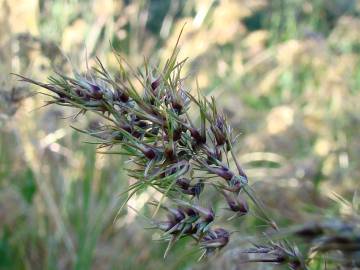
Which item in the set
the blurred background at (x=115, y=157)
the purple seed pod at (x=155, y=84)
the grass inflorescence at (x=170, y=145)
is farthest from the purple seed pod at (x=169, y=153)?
the blurred background at (x=115, y=157)

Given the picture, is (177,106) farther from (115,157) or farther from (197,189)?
(115,157)

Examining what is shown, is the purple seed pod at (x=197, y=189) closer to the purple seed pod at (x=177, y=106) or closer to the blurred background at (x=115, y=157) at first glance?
the purple seed pod at (x=177, y=106)

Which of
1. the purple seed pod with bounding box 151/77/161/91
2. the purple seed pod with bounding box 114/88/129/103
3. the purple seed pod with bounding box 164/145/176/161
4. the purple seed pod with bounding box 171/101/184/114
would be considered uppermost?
the purple seed pod with bounding box 151/77/161/91

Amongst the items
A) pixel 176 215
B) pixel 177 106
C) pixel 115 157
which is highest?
pixel 115 157

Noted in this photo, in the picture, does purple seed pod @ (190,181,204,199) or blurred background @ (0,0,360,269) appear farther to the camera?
blurred background @ (0,0,360,269)

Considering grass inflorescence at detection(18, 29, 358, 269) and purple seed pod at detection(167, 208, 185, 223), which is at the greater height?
grass inflorescence at detection(18, 29, 358, 269)

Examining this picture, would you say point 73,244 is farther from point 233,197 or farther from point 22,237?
point 233,197

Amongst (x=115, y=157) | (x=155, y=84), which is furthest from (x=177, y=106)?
(x=115, y=157)

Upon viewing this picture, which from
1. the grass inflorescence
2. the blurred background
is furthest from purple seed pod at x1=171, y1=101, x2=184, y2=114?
the blurred background

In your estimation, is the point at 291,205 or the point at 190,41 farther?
the point at 190,41

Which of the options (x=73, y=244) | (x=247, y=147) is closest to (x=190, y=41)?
(x=247, y=147)

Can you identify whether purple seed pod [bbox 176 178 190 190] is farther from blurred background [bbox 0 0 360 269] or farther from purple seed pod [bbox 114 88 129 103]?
blurred background [bbox 0 0 360 269]
